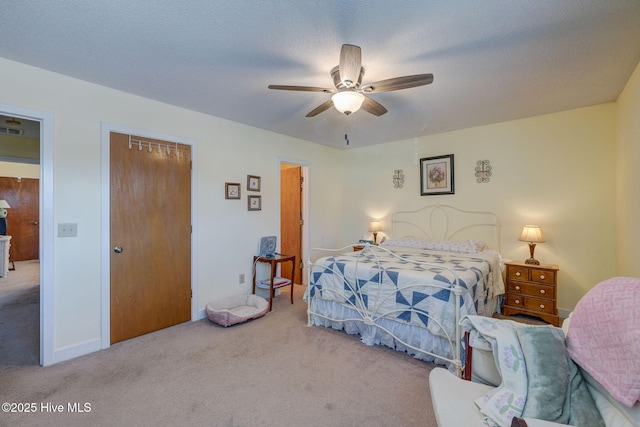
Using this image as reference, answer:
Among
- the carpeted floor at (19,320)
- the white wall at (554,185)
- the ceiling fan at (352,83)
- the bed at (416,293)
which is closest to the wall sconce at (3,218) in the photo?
the carpeted floor at (19,320)

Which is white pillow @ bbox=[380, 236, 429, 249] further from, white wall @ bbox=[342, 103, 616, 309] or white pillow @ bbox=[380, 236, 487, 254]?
white wall @ bbox=[342, 103, 616, 309]

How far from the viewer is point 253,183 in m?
4.02

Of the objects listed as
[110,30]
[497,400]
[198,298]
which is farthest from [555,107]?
[198,298]

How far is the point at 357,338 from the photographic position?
293 centimetres

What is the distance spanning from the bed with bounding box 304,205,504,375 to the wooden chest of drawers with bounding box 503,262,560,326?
0.15m

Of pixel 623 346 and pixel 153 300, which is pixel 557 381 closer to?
pixel 623 346

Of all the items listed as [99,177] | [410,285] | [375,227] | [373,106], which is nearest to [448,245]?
[375,227]

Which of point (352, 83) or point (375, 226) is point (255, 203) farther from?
point (352, 83)

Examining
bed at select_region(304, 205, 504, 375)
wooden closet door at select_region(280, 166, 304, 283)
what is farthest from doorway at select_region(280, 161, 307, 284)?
bed at select_region(304, 205, 504, 375)

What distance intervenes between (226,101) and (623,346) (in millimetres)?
3464

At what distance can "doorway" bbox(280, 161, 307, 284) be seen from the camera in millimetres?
4875

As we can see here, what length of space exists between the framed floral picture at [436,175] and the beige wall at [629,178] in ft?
5.81

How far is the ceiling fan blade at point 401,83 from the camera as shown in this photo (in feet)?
6.11

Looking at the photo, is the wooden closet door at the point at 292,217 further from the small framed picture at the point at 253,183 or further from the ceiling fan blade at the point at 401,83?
the ceiling fan blade at the point at 401,83
